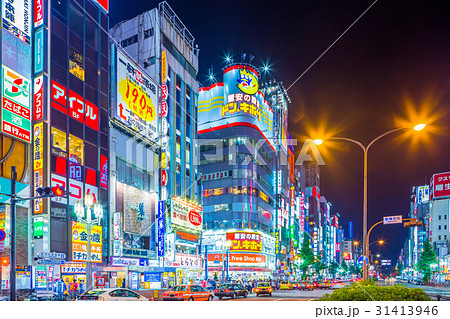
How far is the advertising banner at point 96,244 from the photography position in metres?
43.2

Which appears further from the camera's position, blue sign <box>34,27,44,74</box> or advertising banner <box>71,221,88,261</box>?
advertising banner <box>71,221,88,261</box>

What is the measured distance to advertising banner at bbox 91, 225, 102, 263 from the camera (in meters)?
43.2

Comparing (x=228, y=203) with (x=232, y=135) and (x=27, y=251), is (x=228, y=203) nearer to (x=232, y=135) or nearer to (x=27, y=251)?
(x=232, y=135)

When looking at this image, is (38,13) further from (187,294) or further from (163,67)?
(187,294)

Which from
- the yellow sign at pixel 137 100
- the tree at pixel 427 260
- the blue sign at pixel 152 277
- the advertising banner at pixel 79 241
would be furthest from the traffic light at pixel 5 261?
the tree at pixel 427 260

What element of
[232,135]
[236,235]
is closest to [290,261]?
[236,235]

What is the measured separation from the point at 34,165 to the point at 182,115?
1335 inches

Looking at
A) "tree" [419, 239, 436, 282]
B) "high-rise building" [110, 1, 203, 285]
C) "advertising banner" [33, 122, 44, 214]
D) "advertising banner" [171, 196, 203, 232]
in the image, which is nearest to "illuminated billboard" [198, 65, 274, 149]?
"high-rise building" [110, 1, 203, 285]

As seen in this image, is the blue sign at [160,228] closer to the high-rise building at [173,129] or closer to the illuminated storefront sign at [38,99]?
the high-rise building at [173,129]

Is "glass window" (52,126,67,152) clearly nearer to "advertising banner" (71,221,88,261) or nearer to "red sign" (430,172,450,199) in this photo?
"advertising banner" (71,221,88,261)

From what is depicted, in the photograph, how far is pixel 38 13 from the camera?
38750 mm

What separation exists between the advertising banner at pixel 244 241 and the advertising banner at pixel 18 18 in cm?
6392

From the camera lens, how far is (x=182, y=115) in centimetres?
6869

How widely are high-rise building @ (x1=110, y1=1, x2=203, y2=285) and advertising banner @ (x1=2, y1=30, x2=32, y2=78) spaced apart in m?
24.6
